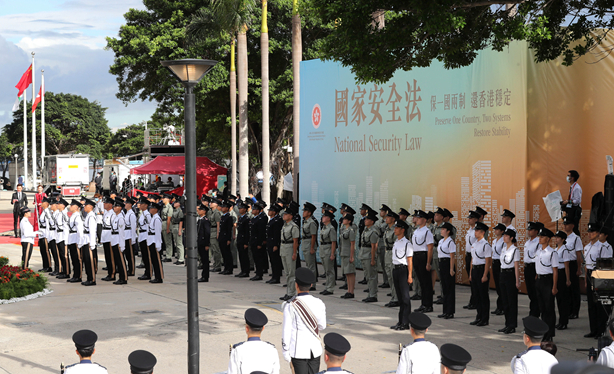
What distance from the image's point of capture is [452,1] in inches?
345

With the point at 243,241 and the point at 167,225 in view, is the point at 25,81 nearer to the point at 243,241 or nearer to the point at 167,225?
the point at 167,225

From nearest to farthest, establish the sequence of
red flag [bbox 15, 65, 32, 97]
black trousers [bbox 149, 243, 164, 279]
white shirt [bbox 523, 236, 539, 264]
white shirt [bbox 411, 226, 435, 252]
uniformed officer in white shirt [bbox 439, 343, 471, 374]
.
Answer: uniformed officer in white shirt [bbox 439, 343, 471, 374], white shirt [bbox 523, 236, 539, 264], white shirt [bbox 411, 226, 435, 252], black trousers [bbox 149, 243, 164, 279], red flag [bbox 15, 65, 32, 97]

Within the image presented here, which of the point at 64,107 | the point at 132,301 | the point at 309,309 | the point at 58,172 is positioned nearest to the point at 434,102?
the point at 132,301

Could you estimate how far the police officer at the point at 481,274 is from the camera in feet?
35.4

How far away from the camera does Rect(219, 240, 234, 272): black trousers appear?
1719 centimetres

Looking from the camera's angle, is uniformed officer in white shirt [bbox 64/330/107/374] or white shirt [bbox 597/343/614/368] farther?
white shirt [bbox 597/343/614/368]

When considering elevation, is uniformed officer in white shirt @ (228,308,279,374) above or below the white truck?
below

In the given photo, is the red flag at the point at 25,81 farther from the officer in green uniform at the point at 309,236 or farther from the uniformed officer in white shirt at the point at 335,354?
the uniformed officer in white shirt at the point at 335,354

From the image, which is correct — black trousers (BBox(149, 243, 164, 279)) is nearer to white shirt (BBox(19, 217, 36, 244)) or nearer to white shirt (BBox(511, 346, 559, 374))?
white shirt (BBox(19, 217, 36, 244))

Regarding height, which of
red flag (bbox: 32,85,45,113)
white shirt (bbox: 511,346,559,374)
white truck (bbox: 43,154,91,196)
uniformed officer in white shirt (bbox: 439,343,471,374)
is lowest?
white shirt (bbox: 511,346,559,374)

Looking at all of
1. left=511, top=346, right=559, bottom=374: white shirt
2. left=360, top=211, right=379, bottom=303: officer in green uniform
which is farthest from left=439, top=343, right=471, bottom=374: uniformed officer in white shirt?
left=360, top=211, right=379, bottom=303: officer in green uniform

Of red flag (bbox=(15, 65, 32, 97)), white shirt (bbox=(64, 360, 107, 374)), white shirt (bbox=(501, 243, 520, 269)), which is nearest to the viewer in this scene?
white shirt (bbox=(64, 360, 107, 374))

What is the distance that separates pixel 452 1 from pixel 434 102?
23.2 ft

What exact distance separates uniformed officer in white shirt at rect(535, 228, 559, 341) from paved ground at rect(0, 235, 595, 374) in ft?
1.63
